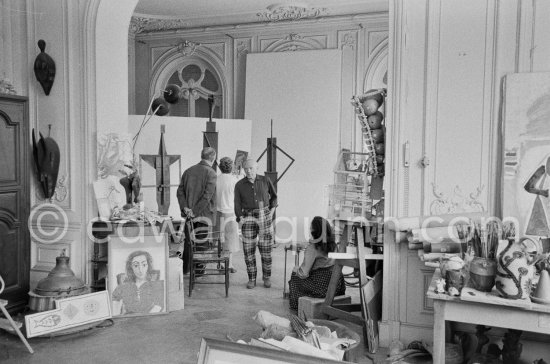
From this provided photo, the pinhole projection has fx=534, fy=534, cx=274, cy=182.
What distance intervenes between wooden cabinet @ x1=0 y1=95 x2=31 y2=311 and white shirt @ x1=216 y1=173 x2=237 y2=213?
2.60 metres

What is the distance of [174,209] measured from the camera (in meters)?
8.74

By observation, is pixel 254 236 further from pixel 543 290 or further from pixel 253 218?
pixel 543 290

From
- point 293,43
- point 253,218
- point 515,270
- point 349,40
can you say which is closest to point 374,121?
point 515,270

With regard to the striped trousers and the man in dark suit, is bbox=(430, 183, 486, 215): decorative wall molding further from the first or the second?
the man in dark suit

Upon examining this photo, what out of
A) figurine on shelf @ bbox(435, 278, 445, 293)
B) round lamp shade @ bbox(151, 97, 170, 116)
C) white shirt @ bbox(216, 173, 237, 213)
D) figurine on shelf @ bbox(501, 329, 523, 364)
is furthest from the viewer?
white shirt @ bbox(216, 173, 237, 213)

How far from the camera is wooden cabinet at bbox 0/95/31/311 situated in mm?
4996

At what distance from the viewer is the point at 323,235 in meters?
5.14

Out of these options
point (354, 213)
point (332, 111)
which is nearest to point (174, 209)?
point (332, 111)

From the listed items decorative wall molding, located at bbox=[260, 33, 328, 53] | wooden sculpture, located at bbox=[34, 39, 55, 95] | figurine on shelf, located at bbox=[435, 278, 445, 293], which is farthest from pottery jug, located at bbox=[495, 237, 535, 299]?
decorative wall molding, located at bbox=[260, 33, 328, 53]

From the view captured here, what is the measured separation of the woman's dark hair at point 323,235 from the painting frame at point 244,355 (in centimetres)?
400

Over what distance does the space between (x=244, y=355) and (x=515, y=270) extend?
2310 millimetres

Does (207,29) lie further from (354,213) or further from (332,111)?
(354,213)

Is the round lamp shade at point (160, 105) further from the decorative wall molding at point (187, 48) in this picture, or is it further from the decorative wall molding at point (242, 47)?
the decorative wall molding at point (187, 48)

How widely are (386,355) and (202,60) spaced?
7.69 meters
